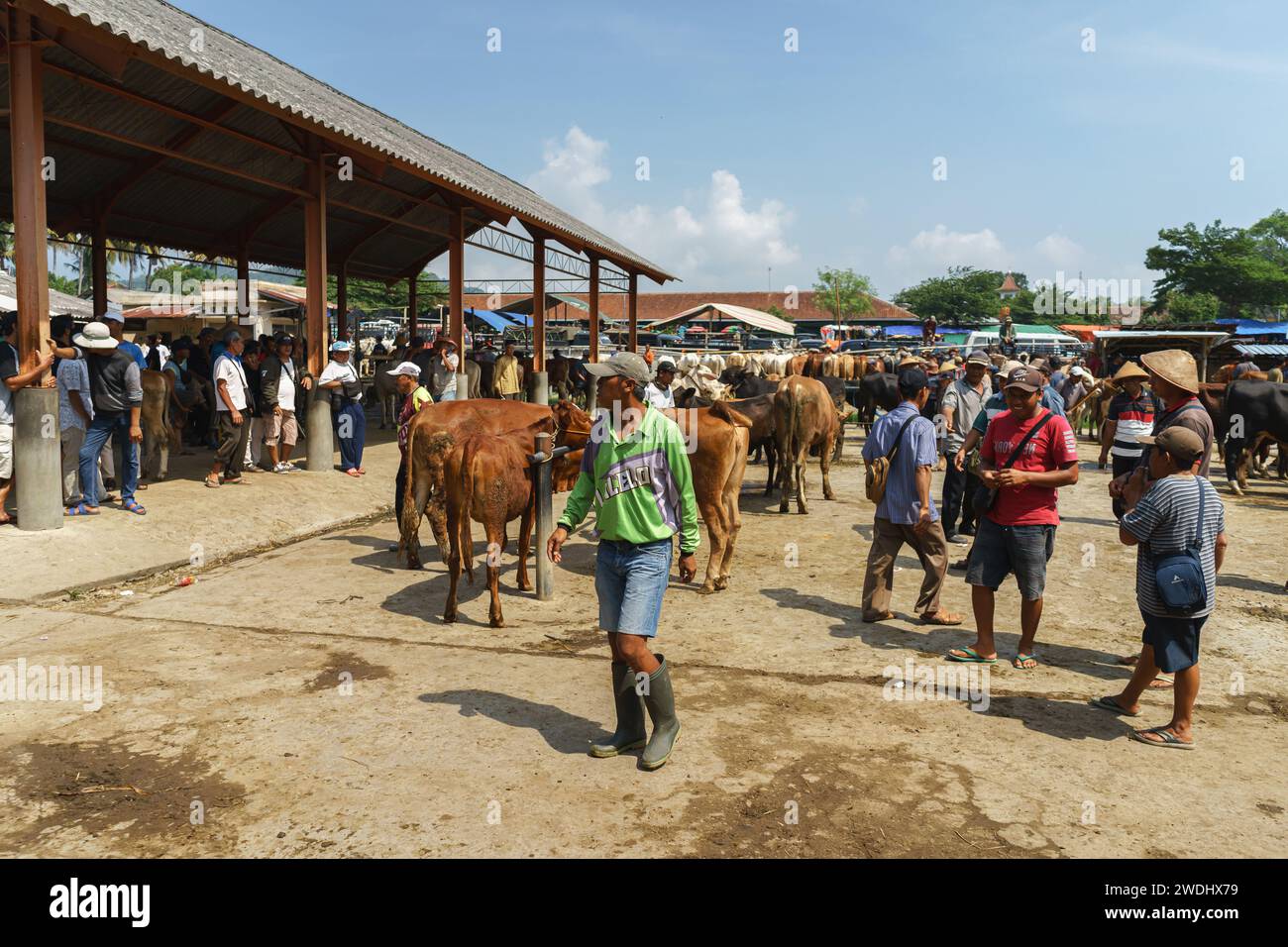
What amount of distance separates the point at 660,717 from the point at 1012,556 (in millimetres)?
2573

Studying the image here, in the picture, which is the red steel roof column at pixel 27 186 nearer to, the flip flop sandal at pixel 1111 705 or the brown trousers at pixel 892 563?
the brown trousers at pixel 892 563

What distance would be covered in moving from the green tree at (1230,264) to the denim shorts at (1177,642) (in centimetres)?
5663

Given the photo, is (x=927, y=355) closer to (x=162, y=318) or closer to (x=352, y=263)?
(x=352, y=263)

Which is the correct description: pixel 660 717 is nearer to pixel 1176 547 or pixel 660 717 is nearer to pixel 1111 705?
pixel 1111 705

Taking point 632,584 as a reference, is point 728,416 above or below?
above

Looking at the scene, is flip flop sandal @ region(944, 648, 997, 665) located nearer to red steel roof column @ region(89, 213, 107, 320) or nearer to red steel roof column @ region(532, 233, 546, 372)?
red steel roof column @ region(89, 213, 107, 320)

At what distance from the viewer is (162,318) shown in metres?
26.0

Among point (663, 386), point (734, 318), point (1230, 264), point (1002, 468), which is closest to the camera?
point (1002, 468)

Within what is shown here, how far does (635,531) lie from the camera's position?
14.5ft

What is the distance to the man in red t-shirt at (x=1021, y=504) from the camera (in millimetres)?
5703

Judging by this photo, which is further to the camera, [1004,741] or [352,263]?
[352,263]

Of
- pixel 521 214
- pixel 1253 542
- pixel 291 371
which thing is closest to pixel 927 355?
pixel 521 214

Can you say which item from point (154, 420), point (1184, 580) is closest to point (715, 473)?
point (1184, 580)
